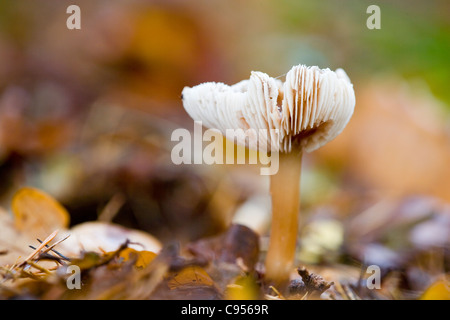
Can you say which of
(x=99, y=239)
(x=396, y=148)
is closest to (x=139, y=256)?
(x=99, y=239)

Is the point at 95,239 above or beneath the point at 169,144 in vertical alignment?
beneath

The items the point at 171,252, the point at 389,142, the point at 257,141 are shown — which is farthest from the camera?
the point at 389,142

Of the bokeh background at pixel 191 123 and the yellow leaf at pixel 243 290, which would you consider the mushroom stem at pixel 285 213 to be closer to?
the yellow leaf at pixel 243 290

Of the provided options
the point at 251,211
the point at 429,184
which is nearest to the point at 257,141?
the point at 251,211

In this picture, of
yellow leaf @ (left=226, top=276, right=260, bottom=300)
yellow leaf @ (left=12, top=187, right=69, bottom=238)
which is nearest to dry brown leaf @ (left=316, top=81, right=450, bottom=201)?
yellow leaf @ (left=226, top=276, right=260, bottom=300)

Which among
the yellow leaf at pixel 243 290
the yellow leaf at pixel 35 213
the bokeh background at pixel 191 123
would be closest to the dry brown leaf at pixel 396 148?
the bokeh background at pixel 191 123

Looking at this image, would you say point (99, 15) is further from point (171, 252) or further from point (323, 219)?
point (171, 252)

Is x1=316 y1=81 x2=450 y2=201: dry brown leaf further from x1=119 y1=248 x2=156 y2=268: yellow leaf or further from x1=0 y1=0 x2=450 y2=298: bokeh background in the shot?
x1=119 y1=248 x2=156 y2=268: yellow leaf
